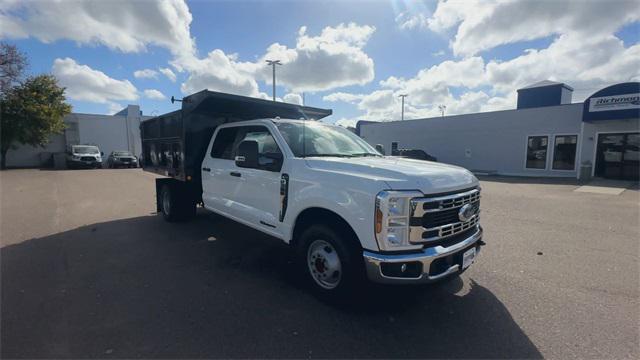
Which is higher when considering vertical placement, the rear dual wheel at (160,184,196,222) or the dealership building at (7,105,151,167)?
the dealership building at (7,105,151,167)

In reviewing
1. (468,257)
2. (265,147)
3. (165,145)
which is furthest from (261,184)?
(165,145)

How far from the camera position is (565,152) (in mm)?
18406

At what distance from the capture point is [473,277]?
4238 mm

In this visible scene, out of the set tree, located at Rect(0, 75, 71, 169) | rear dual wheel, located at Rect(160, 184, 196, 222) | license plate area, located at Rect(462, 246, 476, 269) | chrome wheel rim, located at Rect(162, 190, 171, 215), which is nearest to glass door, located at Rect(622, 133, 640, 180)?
license plate area, located at Rect(462, 246, 476, 269)

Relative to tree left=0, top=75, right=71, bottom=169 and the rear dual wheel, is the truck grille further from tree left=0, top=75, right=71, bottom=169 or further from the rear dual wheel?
tree left=0, top=75, right=71, bottom=169

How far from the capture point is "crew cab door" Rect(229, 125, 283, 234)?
13.4 ft

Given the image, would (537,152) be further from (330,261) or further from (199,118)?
(330,261)

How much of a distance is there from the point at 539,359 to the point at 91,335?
390 centimetres

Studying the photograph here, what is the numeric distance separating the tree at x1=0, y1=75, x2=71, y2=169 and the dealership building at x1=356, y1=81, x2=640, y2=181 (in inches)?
1109

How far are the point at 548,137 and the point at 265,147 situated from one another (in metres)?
20.5

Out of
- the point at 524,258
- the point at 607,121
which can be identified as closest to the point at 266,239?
the point at 524,258

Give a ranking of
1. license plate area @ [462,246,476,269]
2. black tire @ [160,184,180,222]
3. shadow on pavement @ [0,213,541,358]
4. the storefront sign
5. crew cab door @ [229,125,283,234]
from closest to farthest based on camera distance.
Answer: shadow on pavement @ [0,213,541,358]
license plate area @ [462,246,476,269]
crew cab door @ [229,125,283,234]
black tire @ [160,184,180,222]
the storefront sign

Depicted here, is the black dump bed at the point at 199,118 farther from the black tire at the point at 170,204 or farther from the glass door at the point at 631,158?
the glass door at the point at 631,158

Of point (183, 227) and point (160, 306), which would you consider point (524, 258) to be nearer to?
point (160, 306)
